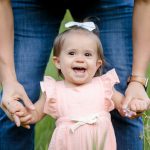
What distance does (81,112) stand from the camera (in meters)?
3.89

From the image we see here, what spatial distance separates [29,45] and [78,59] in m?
0.36

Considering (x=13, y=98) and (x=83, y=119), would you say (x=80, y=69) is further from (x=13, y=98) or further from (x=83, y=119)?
(x=13, y=98)

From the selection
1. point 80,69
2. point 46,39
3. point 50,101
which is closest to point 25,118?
point 50,101

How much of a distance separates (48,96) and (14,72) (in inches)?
7.4

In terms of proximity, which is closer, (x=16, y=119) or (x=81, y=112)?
(x=16, y=119)

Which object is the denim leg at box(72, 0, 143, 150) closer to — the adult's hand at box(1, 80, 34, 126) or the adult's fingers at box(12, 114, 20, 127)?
the adult's hand at box(1, 80, 34, 126)

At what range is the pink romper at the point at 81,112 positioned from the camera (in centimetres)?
384

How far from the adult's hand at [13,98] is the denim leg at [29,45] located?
0.87ft

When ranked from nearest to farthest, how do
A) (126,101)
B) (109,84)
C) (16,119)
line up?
(16,119) < (126,101) < (109,84)

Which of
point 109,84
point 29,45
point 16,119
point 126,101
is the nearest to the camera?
point 16,119

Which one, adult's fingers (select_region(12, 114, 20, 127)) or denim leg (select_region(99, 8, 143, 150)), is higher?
denim leg (select_region(99, 8, 143, 150))

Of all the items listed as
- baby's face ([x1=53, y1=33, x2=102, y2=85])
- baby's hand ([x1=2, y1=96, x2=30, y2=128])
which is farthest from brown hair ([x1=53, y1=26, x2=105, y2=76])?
baby's hand ([x1=2, y1=96, x2=30, y2=128])

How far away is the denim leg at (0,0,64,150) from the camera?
414cm

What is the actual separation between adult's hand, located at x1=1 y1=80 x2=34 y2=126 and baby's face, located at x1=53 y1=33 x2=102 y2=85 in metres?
0.22
